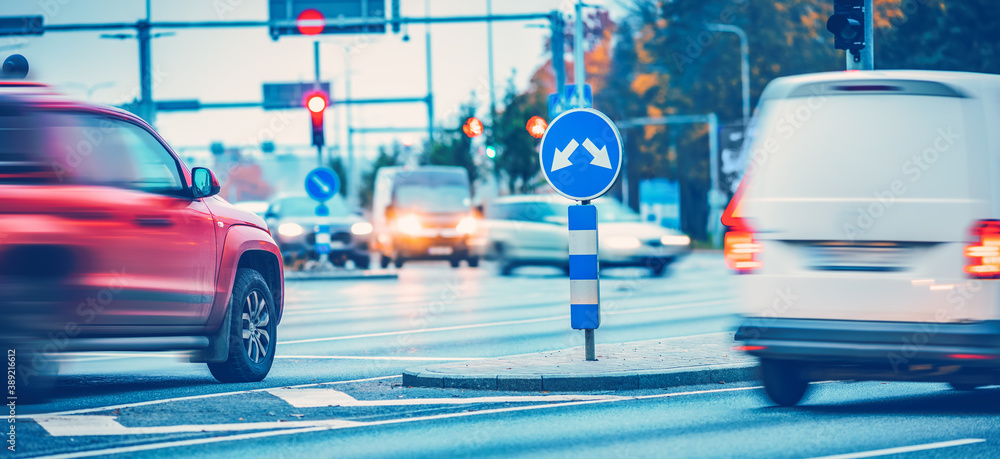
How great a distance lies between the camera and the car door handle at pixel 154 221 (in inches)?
340

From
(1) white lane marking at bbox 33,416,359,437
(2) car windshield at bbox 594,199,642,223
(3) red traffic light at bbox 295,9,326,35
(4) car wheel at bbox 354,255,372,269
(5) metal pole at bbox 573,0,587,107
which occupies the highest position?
(3) red traffic light at bbox 295,9,326,35

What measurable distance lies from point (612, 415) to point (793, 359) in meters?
1.10

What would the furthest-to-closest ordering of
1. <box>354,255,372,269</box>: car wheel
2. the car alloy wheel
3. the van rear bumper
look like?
<box>354,255,372,269</box>: car wheel → the car alloy wheel → the van rear bumper

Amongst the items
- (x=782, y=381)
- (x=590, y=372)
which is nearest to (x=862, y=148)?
(x=782, y=381)

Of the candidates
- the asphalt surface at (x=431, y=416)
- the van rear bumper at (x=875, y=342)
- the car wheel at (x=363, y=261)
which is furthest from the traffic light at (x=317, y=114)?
the van rear bumper at (x=875, y=342)

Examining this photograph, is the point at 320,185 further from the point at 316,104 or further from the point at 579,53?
the point at 579,53

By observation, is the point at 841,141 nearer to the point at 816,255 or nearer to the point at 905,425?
the point at 816,255

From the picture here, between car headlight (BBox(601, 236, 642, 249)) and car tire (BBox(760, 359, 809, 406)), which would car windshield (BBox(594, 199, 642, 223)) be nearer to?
car headlight (BBox(601, 236, 642, 249))

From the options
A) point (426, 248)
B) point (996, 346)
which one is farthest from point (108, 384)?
point (426, 248)

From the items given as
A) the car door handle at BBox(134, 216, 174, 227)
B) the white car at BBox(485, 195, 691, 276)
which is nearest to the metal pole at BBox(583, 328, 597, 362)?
the car door handle at BBox(134, 216, 174, 227)

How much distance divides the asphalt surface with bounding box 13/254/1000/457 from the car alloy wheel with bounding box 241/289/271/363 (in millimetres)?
258

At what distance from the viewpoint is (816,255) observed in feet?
26.6

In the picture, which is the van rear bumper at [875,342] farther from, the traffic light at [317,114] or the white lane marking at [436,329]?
the traffic light at [317,114]

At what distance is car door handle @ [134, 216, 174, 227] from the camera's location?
865 centimetres
